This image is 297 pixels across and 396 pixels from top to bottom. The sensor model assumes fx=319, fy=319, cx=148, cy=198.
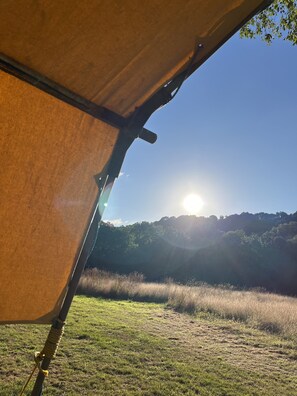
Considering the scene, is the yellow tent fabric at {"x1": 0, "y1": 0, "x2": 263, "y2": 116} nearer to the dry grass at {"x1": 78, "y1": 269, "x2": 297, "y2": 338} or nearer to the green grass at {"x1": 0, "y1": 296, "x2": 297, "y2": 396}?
the green grass at {"x1": 0, "y1": 296, "x2": 297, "y2": 396}

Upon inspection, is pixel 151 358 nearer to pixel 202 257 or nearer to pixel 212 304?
pixel 212 304

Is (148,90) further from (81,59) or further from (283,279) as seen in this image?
(283,279)

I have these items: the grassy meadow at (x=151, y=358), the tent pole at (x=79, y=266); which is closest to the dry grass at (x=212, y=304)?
the grassy meadow at (x=151, y=358)

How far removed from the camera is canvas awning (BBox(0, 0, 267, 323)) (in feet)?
3.92

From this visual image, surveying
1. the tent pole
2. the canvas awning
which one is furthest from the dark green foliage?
the canvas awning

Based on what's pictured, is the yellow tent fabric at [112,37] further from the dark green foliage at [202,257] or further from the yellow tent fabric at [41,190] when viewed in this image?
the dark green foliage at [202,257]

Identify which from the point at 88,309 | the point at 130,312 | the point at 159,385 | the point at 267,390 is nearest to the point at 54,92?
the point at 159,385

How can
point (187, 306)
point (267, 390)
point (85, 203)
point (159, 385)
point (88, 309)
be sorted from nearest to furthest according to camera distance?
1. point (85, 203)
2. point (159, 385)
3. point (267, 390)
4. point (88, 309)
5. point (187, 306)

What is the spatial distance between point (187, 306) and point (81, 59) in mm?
11729

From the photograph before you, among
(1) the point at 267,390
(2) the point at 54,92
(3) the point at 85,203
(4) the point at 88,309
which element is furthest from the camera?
(4) the point at 88,309

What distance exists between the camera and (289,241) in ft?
119

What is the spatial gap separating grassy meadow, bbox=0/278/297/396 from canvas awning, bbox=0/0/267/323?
10.2 feet

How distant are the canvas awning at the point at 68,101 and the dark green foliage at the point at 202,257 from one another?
28.9 m

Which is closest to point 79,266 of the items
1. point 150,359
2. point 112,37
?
point 112,37
